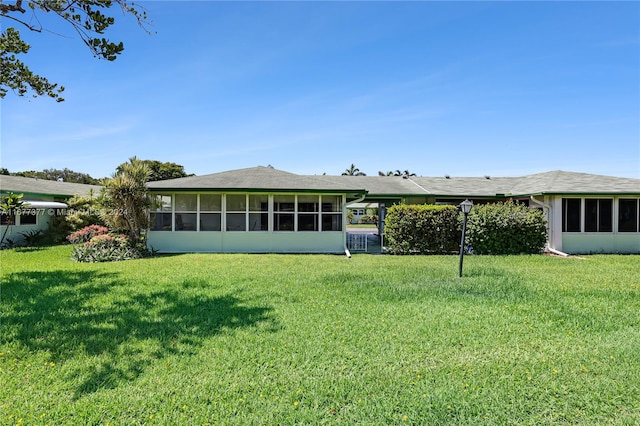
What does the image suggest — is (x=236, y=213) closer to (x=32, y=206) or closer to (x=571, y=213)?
(x=32, y=206)

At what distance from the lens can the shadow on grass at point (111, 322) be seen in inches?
159

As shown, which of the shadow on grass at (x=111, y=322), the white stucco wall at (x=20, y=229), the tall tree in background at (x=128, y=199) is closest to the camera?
the shadow on grass at (x=111, y=322)

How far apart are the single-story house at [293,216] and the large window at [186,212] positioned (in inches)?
1.6

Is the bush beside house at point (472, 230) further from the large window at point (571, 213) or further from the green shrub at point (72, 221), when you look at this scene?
the green shrub at point (72, 221)

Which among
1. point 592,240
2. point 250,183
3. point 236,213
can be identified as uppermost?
point 250,183

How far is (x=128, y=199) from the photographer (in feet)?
43.0

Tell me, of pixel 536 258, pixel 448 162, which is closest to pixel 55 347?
pixel 536 258

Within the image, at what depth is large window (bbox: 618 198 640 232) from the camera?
592 inches

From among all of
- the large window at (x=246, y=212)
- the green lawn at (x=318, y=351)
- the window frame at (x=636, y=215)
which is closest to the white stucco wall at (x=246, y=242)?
the large window at (x=246, y=212)

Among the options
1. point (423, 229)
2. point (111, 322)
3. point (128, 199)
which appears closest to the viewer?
point (111, 322)

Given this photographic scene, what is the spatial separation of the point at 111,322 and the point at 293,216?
980 cm

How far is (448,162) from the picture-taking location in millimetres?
26938

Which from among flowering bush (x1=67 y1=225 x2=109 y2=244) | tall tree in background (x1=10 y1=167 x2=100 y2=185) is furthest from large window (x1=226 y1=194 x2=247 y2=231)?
tall tree in background (x1=10 y1=167 x2=100 y2=185)

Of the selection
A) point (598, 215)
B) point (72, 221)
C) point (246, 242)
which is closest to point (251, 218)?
point (246, 242)
